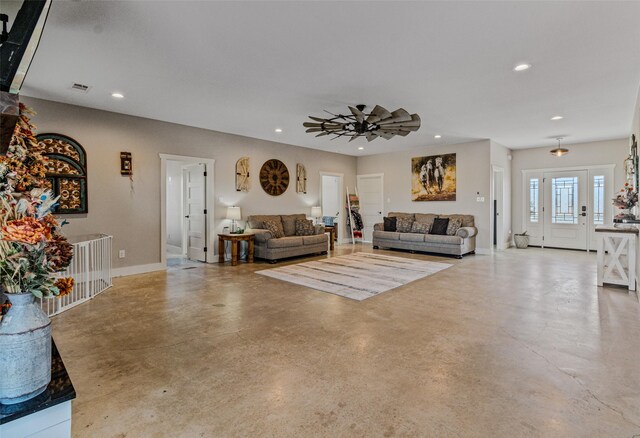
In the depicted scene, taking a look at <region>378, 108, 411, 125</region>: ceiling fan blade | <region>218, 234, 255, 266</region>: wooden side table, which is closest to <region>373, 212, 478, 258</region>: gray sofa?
<region>218, 234, 255, 266</region>: wooden side table

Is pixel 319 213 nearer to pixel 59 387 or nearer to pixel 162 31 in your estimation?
pixel 162 31

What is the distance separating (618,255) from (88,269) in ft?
23.0

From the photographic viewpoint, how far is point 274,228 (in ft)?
23.1

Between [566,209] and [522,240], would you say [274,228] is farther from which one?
[566,209]

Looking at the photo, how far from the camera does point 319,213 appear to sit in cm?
854

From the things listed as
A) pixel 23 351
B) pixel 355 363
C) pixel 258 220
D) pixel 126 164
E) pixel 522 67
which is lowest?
pixel 355 363

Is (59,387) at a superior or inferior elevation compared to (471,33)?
inferior

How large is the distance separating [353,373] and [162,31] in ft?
Answer: 10.5

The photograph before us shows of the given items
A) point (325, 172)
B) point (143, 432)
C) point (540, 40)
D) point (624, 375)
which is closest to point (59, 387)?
point (143, 432)

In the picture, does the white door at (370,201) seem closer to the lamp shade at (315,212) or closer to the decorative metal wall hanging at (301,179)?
the lamp shade at (315,212)

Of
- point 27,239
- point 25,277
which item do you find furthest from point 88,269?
point 27,239

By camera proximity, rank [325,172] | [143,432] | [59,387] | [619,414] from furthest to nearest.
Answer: [325,172] → [619,414] → [143,432] → [59,387]

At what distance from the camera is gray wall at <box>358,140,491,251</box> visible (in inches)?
305

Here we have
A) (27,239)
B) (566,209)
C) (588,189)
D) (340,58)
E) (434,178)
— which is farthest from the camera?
(434,178)
